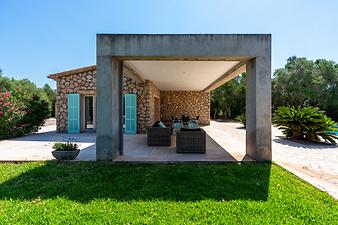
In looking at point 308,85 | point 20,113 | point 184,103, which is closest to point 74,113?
point 20,113

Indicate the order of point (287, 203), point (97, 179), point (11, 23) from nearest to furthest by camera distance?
point (287, 203), point (97, 179), point (11, 23)

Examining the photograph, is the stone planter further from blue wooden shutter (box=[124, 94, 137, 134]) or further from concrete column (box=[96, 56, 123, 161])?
blue wooden shutter (box=[124, 94, 137, 134])

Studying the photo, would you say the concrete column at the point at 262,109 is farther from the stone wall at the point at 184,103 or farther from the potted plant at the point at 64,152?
the stone wall at the point at 184,103

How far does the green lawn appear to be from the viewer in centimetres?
295

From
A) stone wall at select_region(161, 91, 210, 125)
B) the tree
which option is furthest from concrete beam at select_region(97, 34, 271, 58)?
the tree

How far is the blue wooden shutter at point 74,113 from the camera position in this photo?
1323 centimetres

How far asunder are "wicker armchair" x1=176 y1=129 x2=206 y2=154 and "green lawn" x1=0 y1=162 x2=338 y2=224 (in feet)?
5.54

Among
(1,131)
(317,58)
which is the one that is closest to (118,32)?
(1,131)

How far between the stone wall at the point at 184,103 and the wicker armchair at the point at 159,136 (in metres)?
10.7

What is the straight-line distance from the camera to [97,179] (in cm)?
443

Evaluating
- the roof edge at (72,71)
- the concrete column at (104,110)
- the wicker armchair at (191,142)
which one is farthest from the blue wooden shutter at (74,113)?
the wicker armchair at (191,142)

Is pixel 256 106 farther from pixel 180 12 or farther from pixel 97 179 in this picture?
Answer: pixel 180 12

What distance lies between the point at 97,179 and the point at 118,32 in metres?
4.13

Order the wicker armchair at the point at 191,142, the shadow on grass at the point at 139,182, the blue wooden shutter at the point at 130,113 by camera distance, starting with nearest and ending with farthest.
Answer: the shadow on grass at the point at 139,182 < the wicker armchair at the point at 191,142 < the blue wooden shutter at the point at 130,113
